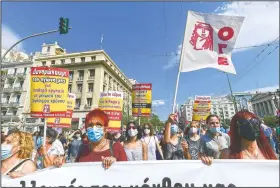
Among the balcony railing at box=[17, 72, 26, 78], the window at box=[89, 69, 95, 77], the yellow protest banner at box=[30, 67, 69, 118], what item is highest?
the balcony railing at box=[17, 72, 26, 78]

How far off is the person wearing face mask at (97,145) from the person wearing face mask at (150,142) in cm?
167

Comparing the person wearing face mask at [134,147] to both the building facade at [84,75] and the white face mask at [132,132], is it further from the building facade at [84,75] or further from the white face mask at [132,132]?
the building facade at [84,75]

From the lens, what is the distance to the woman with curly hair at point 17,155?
98.2 inches

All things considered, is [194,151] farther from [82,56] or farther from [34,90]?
[82,56]

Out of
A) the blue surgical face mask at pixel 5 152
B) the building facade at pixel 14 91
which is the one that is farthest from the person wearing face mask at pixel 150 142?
the building facade at pixel 14 91

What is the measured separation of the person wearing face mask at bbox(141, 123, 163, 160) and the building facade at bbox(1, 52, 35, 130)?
41289 millimetres

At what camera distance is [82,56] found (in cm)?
4284

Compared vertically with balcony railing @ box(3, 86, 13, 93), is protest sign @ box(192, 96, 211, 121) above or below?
below

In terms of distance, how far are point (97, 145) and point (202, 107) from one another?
10.4m

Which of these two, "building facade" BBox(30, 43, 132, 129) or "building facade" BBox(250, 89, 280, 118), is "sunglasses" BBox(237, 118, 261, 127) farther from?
"building facade" BBox(250, 89, 280, 118)

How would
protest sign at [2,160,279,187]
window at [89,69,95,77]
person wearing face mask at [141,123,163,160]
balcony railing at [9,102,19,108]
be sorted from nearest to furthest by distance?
protest sign at [2,160,279,187] < person wearing face mask at [141,123,163,160] < window at [89,69,95,77] < balcony railing at [9,102,19,108]

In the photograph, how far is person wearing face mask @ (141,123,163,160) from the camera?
457 cm

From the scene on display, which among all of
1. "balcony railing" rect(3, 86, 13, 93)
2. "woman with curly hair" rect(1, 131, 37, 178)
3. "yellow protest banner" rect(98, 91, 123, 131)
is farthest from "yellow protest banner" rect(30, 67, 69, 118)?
"balcony railing" rect(3, 86, 13, 93)

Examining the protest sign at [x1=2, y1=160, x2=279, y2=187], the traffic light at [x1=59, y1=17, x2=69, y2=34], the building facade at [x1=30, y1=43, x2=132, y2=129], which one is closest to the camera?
the protest sign at [x1=2, y1=160, x2=279, y2=187]
